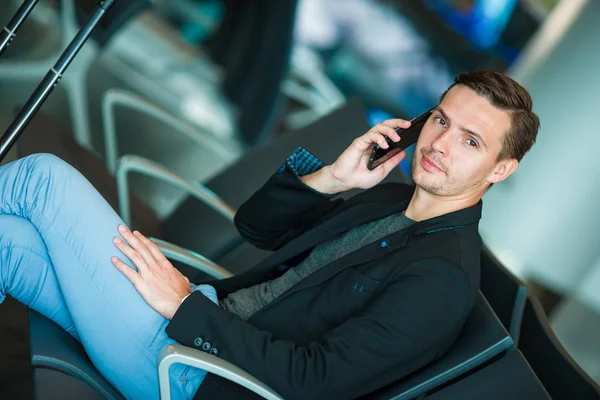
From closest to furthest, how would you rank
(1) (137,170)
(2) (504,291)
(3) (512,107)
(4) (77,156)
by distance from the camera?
(3) (512,107) → (2) (504,291) → (1) (137,170) → (4) (77,156)

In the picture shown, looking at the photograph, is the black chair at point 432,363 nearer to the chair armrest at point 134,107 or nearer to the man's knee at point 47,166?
the man's knee at point 47,166

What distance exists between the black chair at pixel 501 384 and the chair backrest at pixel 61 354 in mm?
687

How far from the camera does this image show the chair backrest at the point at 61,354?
4.67ft

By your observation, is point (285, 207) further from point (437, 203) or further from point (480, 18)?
point (480, 18)

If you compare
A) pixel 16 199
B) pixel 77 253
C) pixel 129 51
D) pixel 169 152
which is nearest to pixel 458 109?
pixel 77 253

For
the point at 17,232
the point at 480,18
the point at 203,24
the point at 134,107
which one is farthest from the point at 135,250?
the point at 203,24

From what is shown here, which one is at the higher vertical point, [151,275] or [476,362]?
[476,362]

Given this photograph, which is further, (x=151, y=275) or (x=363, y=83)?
(x=363, y=83)

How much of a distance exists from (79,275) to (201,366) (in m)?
0.36

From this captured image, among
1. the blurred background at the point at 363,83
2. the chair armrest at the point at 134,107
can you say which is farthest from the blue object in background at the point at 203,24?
the chair armrest at the point at 134,107

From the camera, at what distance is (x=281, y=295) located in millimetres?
1624

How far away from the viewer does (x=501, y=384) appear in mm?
1438

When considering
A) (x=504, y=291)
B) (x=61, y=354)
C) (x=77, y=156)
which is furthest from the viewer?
(x=77, y=156)

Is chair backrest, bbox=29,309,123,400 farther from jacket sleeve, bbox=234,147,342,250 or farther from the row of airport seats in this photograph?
jacket sleeve, bbox=234,147,342,250
